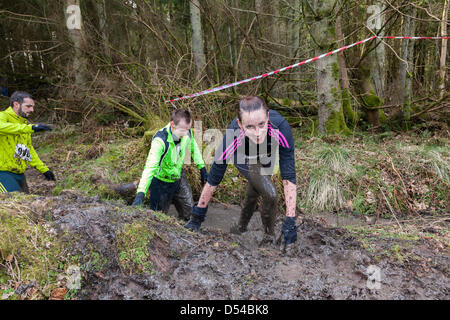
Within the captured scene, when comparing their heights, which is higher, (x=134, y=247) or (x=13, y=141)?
(x=13, y=141)

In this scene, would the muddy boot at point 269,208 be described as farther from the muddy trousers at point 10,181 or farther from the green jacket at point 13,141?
the muddy trousers at point 10,181

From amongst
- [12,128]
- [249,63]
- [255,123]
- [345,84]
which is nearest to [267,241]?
[255,123]

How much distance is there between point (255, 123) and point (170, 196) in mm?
2048

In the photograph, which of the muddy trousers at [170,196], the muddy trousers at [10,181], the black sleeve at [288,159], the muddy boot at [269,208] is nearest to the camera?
the black sleeve at [288,159]

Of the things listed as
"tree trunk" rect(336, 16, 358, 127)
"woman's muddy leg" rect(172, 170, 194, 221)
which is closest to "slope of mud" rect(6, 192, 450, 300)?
"woman's muddy leg" rect(172, 170, 194, 221)

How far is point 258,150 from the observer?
10.5 feet

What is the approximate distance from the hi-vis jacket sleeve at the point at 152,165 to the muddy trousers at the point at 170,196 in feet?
2.01

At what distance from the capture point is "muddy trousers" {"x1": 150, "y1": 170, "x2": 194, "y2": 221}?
4215 mm

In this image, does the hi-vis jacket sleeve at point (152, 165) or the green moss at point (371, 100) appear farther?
the green moss at point (371, 100)

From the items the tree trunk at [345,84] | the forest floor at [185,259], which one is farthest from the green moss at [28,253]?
the tree trunk at [345,84]

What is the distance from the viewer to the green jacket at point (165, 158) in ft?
11.2

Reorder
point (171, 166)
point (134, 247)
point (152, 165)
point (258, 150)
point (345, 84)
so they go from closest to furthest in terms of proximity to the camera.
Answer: point (134, 247), point (258, 150), point (152, 165), point (171, 166), point (345, 84)

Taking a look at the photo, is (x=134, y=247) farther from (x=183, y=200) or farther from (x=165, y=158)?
(x=183, y=200)
